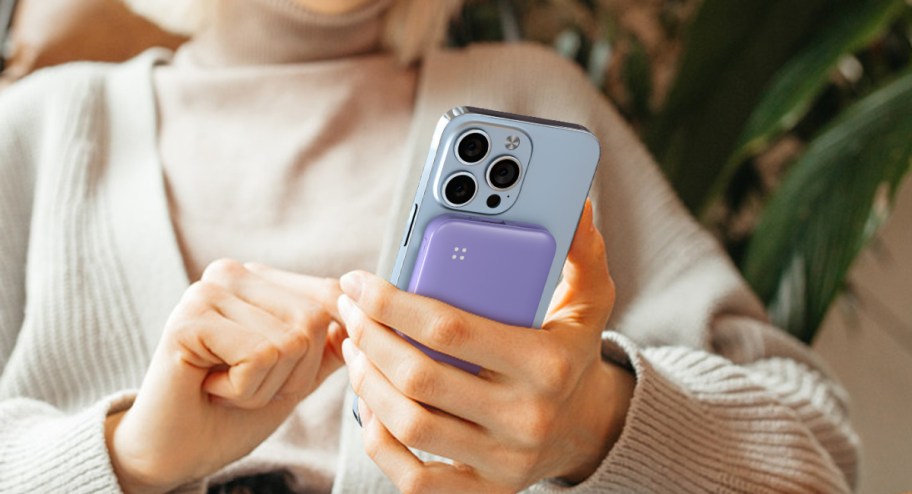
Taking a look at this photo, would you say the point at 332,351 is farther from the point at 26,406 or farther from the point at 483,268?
the point at 26,406

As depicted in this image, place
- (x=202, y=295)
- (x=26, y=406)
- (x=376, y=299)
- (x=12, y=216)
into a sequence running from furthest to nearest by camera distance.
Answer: (x=12, y=216) → (x=26, y=406) → (x=202, y=295) → (x=376, y=299)

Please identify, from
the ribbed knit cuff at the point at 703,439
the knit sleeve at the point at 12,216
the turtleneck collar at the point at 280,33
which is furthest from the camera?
the turtleneck collar at the point at 280,33

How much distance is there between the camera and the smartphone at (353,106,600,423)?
0.40 metres

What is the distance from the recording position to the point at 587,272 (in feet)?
1.48

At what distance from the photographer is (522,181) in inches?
16.3

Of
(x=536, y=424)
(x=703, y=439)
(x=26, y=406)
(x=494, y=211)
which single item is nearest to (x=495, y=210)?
(x=494, y=211)

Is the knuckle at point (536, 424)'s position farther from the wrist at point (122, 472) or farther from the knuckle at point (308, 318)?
the wrist at point (122, 472)

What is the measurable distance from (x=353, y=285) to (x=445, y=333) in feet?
0.20

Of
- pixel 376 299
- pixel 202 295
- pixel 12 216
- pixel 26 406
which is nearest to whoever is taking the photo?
pixel 376 299

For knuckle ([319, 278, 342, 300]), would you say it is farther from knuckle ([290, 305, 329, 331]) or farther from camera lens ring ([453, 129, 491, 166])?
camera lens ring ([453, 129, 491, 166])

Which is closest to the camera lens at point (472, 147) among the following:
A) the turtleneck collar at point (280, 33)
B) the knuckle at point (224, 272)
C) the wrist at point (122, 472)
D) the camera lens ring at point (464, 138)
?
the camera lens ring at point (464, 138)

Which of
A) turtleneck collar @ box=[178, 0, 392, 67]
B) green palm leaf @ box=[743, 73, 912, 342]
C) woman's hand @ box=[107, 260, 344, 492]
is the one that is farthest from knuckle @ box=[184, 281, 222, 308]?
green palm leaf @ box=[743, 73, 912, 342]

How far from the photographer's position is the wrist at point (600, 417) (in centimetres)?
49

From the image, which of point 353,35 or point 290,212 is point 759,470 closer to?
point 290,212
